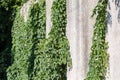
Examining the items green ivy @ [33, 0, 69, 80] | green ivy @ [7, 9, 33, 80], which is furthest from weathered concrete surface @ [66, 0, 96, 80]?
green ivy @ [7, 9, 33, 80]

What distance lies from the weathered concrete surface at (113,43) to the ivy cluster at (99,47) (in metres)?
0.14

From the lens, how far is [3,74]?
1456 centimetres

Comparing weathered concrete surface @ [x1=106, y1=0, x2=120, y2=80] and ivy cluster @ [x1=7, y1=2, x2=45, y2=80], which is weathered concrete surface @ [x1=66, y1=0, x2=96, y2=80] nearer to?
weathered concrete surface @ [x1=106, y1=0, x2=120, y2=80]

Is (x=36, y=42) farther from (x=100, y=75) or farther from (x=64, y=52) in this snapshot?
(x=100, y=75)

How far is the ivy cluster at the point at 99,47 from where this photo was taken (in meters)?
6.38

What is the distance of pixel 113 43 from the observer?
20.0ft

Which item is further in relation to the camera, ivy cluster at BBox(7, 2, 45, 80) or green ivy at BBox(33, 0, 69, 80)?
ivy cluster at BBox(7, 2, 45, 80)

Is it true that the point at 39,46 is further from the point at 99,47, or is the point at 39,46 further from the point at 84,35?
the point at 99,47

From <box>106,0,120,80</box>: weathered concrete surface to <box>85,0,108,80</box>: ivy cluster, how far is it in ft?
0.46

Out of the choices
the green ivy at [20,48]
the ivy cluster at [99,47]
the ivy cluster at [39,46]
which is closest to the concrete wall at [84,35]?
the ivy cluster at [99,47]

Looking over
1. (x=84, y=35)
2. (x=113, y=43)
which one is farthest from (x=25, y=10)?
(x=113, y=43)

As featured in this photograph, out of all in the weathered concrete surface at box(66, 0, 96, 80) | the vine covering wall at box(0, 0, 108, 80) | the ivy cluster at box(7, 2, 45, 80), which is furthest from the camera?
the ivy cluster at box(7, 2, 45, 80)

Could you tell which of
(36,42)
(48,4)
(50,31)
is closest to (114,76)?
(50,31)

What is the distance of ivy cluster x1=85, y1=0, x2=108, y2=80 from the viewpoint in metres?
6.38
